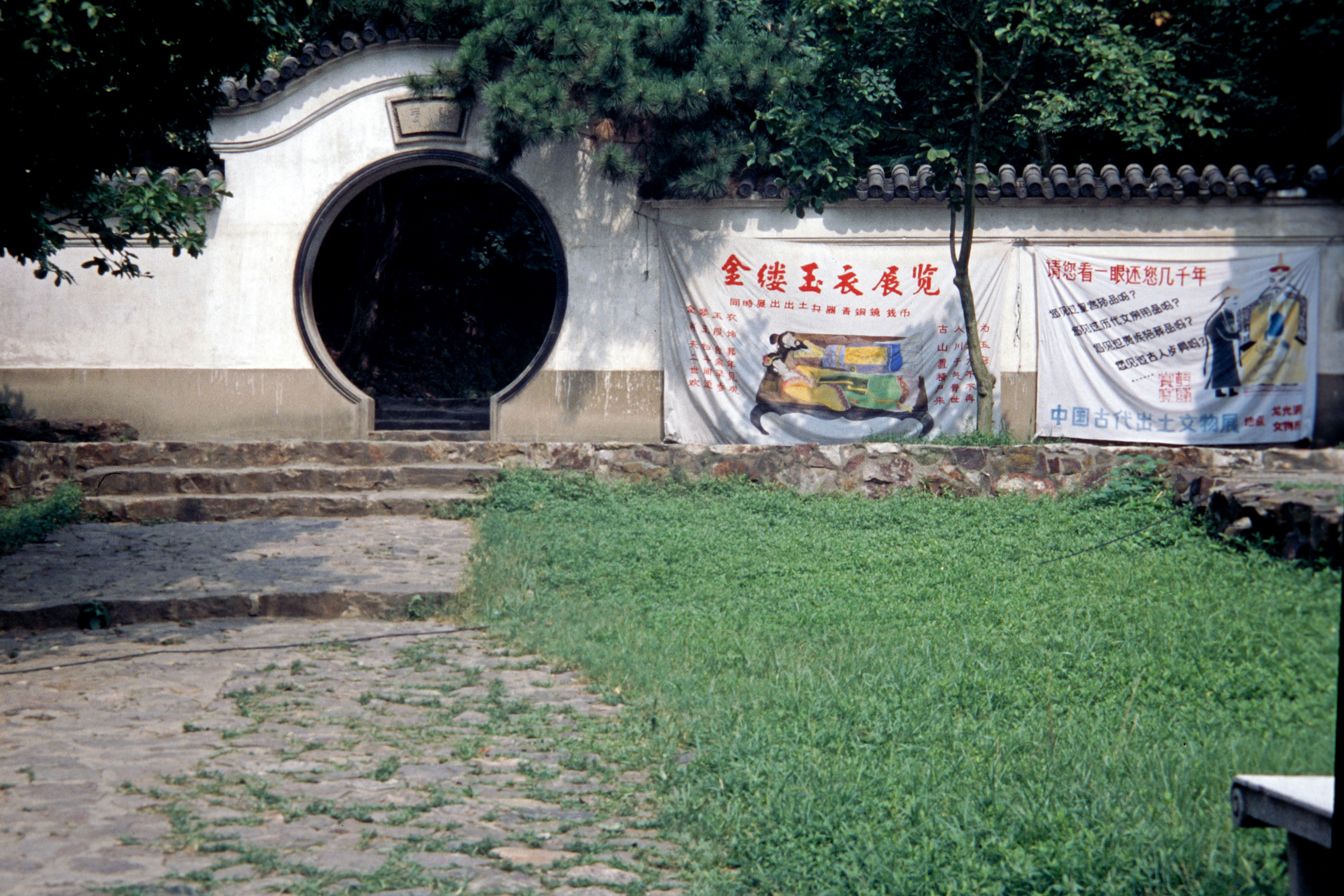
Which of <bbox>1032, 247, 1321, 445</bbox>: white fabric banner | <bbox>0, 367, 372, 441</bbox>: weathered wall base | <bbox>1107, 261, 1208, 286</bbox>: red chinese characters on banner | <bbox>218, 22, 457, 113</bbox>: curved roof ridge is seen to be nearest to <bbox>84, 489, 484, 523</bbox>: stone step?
A: <bbox>0, 367, 372, 441</bbox>: weathered wall base

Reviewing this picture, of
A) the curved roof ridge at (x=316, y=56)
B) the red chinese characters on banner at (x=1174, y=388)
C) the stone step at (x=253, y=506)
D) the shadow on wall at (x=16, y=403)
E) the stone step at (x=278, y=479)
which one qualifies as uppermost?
the curved roof ridge at (x=316, y=56)

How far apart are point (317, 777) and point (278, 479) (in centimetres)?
627

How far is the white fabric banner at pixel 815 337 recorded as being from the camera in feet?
34.8

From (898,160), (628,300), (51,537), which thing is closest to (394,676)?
(51,537)

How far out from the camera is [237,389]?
10.9 m

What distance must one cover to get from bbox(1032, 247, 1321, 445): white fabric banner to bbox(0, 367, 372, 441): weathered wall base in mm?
6989

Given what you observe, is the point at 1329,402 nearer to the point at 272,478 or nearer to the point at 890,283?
the point at 890,283

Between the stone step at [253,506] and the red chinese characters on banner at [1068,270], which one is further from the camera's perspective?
the red chinese characters on banner at [1068,270]

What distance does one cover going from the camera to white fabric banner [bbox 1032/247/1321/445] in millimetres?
10047

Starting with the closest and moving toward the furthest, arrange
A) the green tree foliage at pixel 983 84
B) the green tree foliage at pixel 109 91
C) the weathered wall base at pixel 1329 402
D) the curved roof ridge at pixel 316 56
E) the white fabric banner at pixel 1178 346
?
the green tree foliage at pixel 109 91
the green tree foliage at pixel 983 84
the weathered wall base at pixel 1329 402
the white fabric banner at pixel 1178 346
the curved roof ridge at pixel 316 56

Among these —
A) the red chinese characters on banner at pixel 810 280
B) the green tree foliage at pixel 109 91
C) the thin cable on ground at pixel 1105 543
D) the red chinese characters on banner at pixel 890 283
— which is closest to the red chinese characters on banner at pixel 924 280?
the red chinese characters on banner at pixel 890 283

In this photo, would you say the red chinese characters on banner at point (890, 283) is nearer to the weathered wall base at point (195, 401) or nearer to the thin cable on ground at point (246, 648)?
the weathered wall base at point (195, 401)

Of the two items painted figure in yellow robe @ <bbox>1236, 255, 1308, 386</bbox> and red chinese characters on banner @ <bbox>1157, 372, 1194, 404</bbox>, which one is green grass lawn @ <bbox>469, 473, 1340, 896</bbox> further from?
painted figure in yellow robe @ <bbox>1236, 255, 1308, 386</bbox>

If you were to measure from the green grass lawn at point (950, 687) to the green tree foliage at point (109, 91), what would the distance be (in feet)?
10.1
